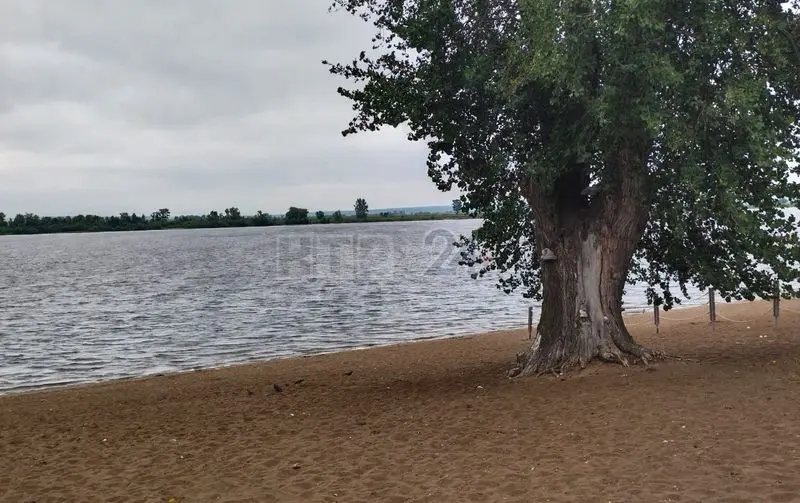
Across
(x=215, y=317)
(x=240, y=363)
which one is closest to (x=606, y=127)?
(x=240, y=363)

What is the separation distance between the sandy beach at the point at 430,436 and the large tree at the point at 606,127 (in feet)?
7.87

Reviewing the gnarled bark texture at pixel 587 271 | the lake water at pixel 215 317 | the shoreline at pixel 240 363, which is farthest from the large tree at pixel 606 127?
the lake water at pixel 215 317

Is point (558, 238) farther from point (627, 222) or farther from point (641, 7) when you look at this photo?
point (641, 7)

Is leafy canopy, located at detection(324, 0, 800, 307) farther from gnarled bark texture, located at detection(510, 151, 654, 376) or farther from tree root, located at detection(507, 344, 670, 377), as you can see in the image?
tree root, located at detection(507, 344, 670, 377)

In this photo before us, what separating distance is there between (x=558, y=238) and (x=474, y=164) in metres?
2.89

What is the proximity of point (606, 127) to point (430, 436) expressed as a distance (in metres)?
7.18

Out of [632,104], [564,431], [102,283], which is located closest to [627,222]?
[632,104]

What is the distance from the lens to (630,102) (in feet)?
43.8

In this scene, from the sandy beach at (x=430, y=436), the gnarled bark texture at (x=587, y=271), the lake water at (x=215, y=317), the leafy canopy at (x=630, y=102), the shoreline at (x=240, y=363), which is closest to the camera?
the sandy beach at (x=430, y=436)

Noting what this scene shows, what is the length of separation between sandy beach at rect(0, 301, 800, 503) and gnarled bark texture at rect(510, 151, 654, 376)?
0.68 metres

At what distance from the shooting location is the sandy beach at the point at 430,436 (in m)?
9.30

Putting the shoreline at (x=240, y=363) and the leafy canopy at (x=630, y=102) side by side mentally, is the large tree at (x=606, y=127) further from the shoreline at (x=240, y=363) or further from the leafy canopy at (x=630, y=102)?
the shoreline at (x=240, y=363)

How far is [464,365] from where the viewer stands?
2061 centimetres

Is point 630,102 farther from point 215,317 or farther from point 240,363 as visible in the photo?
point 215,317
